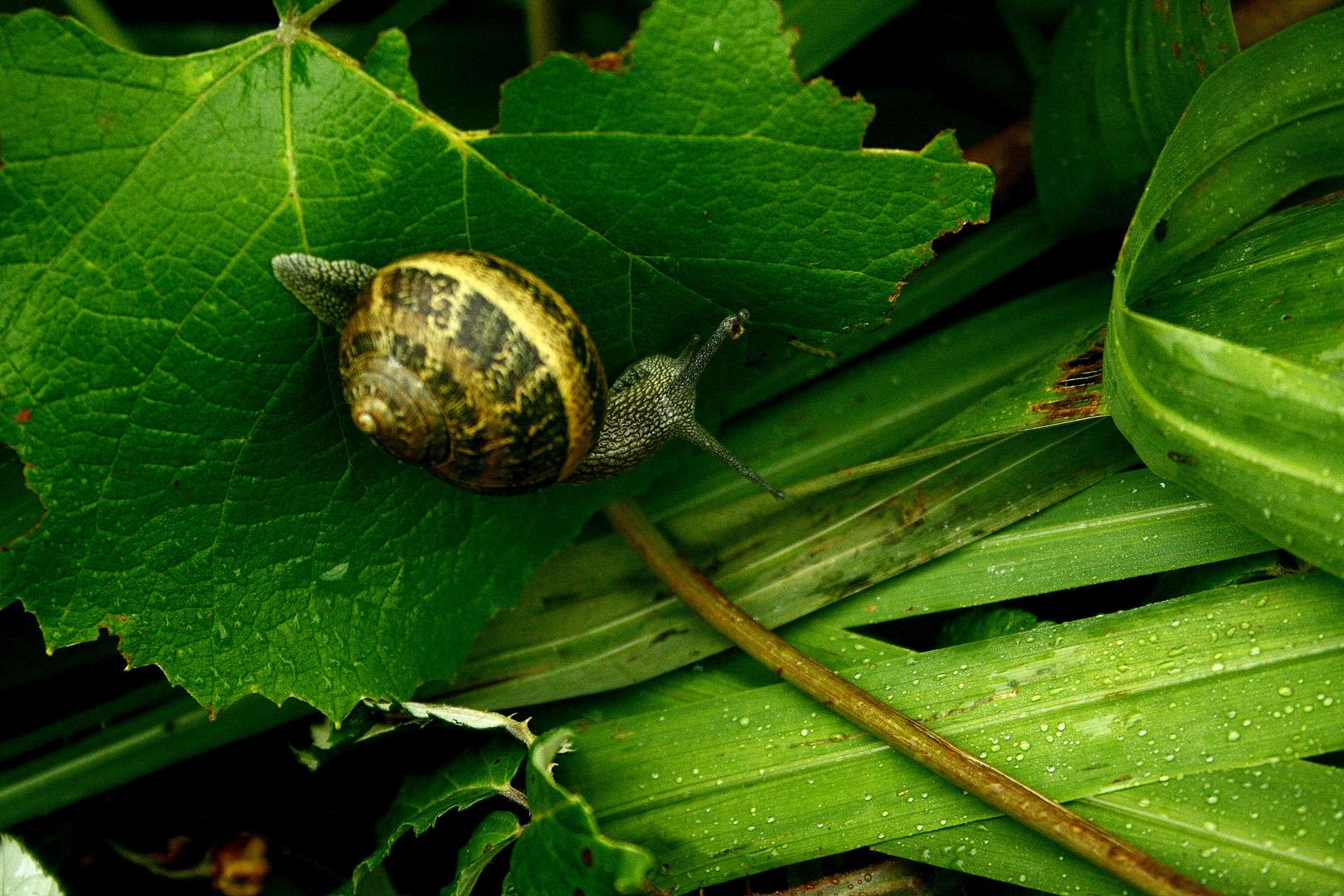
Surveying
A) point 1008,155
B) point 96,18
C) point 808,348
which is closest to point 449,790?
point 808,348

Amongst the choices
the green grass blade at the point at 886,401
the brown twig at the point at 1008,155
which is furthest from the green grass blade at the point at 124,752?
the brown twig at the point at 1008,155

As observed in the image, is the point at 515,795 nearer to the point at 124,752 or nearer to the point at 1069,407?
the point at 124,752

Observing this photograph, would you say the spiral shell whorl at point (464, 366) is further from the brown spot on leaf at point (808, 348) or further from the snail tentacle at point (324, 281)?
the brown spot on leaf at point (808, 348)

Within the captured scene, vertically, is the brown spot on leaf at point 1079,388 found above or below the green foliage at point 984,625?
above

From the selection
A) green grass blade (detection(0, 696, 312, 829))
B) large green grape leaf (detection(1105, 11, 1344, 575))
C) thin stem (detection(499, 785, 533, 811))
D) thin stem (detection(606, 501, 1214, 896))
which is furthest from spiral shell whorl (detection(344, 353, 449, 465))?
large green grape leaf (detection(1105, 11, 1344, 575))

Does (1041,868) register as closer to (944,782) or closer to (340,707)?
(944,782)

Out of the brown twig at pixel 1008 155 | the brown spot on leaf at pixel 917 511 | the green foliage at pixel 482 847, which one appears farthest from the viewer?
the brown twig at pixel 1008 155

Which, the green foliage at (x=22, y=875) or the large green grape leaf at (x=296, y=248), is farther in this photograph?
the green foliage at (x=22, y=875)

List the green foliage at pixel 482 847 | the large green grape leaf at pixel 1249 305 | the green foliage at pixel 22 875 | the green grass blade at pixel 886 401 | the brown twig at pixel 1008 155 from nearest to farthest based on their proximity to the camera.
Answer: the large green grape leaf at pixel 1249 305, the green foliage at pixel 482 847, the green foliage at pixel 22 875, the green grass blade at pixel 886 401, the brown twig at pixel 1008 155

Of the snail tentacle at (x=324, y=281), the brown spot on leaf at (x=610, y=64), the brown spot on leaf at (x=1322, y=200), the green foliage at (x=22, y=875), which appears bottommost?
the green foliage at (x=22, y=875)
